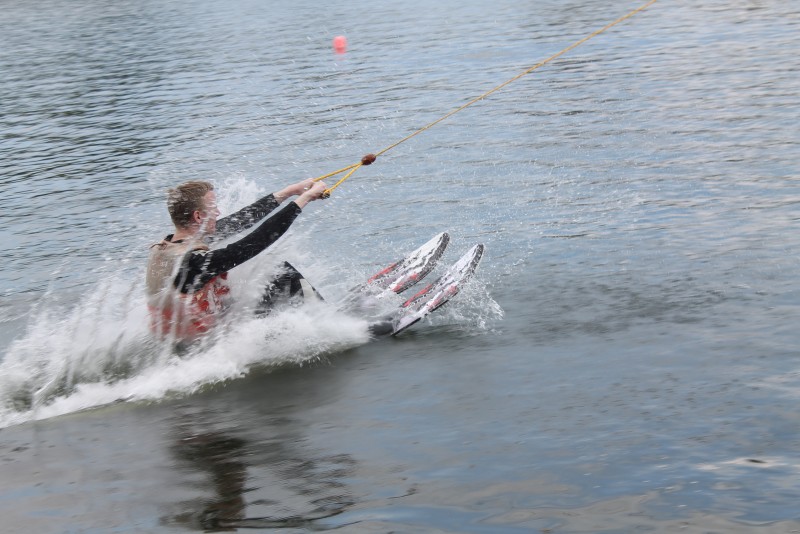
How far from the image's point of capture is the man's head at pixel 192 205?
885 cm

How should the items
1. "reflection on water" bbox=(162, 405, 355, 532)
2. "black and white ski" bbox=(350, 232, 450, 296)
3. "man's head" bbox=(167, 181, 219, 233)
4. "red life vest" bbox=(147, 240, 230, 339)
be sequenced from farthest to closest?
"black and white ski" bbox=(350, 232, 450, 296) → "red life vest" bbox=(147, 240, 230, 339) → "man's head" bbox=(167, 181, 219, 233) → "reflection on water" bbox=(162, 405, 355, 532)

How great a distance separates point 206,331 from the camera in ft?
31.1

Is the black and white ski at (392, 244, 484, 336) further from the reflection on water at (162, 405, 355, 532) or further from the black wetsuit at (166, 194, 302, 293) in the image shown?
the reflection on water at (162, 405, 355, 532)

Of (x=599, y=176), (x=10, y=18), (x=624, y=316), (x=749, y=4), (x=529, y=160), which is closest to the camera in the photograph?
(x=624, y=316)

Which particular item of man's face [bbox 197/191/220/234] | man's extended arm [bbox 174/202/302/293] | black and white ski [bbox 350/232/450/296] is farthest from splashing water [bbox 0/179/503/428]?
man's face [bbox 197/191/220/234]

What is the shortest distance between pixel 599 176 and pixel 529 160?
1.74 metres

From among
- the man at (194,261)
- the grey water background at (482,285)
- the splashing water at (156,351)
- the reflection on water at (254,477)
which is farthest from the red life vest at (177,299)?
the reflection on water at (254,477)

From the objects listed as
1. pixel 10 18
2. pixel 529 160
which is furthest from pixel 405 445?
pixel 10 18

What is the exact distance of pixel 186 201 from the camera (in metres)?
8.87

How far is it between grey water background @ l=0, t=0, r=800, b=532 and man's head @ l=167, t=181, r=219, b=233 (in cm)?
144

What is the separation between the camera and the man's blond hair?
8852mm

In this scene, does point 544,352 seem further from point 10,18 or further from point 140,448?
point 10,18

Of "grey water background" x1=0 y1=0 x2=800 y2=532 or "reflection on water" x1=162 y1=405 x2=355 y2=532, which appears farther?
"grey water background" x1=0 y1=0 x2=800 y2=532

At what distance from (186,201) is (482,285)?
357 cm
